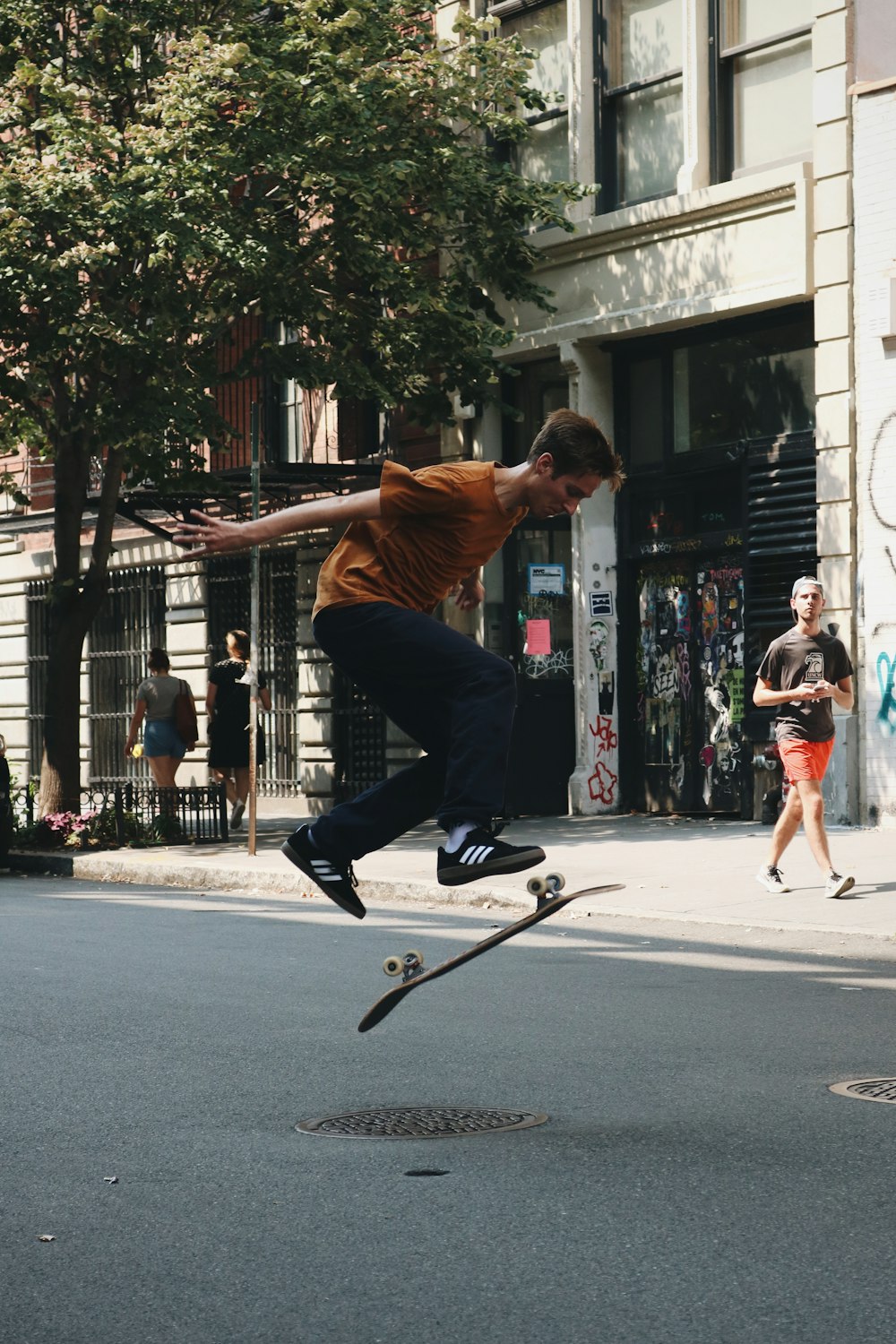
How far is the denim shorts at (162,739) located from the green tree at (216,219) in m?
1.22

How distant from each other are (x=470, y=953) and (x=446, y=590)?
1285 mm

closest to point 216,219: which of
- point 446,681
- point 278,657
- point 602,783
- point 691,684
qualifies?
point 691,684

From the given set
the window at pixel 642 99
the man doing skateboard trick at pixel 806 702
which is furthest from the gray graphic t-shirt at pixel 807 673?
the window at pixel 642 99

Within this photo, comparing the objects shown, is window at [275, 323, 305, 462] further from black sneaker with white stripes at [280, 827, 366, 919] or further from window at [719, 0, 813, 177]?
black sneaker with white stripes at [280, 827, 366, 919]

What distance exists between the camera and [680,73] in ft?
60.2

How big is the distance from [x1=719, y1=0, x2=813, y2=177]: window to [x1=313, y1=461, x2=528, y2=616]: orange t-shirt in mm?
12181

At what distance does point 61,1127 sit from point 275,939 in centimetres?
529

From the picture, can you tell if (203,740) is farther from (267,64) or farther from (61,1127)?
(61,1127)

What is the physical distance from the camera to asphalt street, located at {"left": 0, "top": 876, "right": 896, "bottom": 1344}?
13.0 feet

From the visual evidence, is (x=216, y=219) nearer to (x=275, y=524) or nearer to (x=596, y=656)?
(x=596, y=656)

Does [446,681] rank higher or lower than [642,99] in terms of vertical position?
lower

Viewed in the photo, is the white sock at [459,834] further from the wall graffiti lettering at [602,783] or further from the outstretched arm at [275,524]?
the wall graffiti lettering at [602,783]

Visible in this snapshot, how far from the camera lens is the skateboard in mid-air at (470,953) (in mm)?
5805

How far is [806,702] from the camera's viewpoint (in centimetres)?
1212
